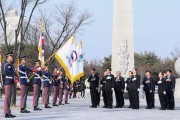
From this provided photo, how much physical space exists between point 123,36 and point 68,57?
13059 millimetres

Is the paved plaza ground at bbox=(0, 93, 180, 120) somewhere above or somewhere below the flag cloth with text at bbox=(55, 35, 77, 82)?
below

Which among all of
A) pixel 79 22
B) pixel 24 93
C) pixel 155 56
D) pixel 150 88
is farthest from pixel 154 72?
pixel 24 93

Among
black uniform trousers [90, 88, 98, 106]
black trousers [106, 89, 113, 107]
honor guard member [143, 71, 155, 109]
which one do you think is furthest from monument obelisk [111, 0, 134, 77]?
black trousers [106, 89, 113, 107]

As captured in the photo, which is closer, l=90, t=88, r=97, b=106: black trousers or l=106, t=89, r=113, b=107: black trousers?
l=106, t=89, r=113, b=107: black trousers

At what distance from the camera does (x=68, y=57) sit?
1745cm

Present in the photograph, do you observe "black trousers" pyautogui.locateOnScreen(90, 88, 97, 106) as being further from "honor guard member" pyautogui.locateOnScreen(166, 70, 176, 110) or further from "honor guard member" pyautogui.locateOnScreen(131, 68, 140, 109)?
"honor guard member" pyautogui.locateOnScreen(166, 70, 176, 110)

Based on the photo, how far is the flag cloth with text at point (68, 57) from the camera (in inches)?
Result: 676

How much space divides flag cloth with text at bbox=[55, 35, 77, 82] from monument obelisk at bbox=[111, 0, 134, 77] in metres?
12.4

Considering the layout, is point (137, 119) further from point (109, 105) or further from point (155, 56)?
point (155, 56)

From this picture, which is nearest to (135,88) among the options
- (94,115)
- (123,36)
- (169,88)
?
(169,88)

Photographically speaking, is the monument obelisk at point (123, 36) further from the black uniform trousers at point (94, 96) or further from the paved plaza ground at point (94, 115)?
the paved plaza ground at point (94, 115)

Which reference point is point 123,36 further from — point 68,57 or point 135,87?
point 68,57

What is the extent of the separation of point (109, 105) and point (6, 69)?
6.35 meters

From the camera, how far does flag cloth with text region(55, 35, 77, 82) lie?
→ 56.3 feet
